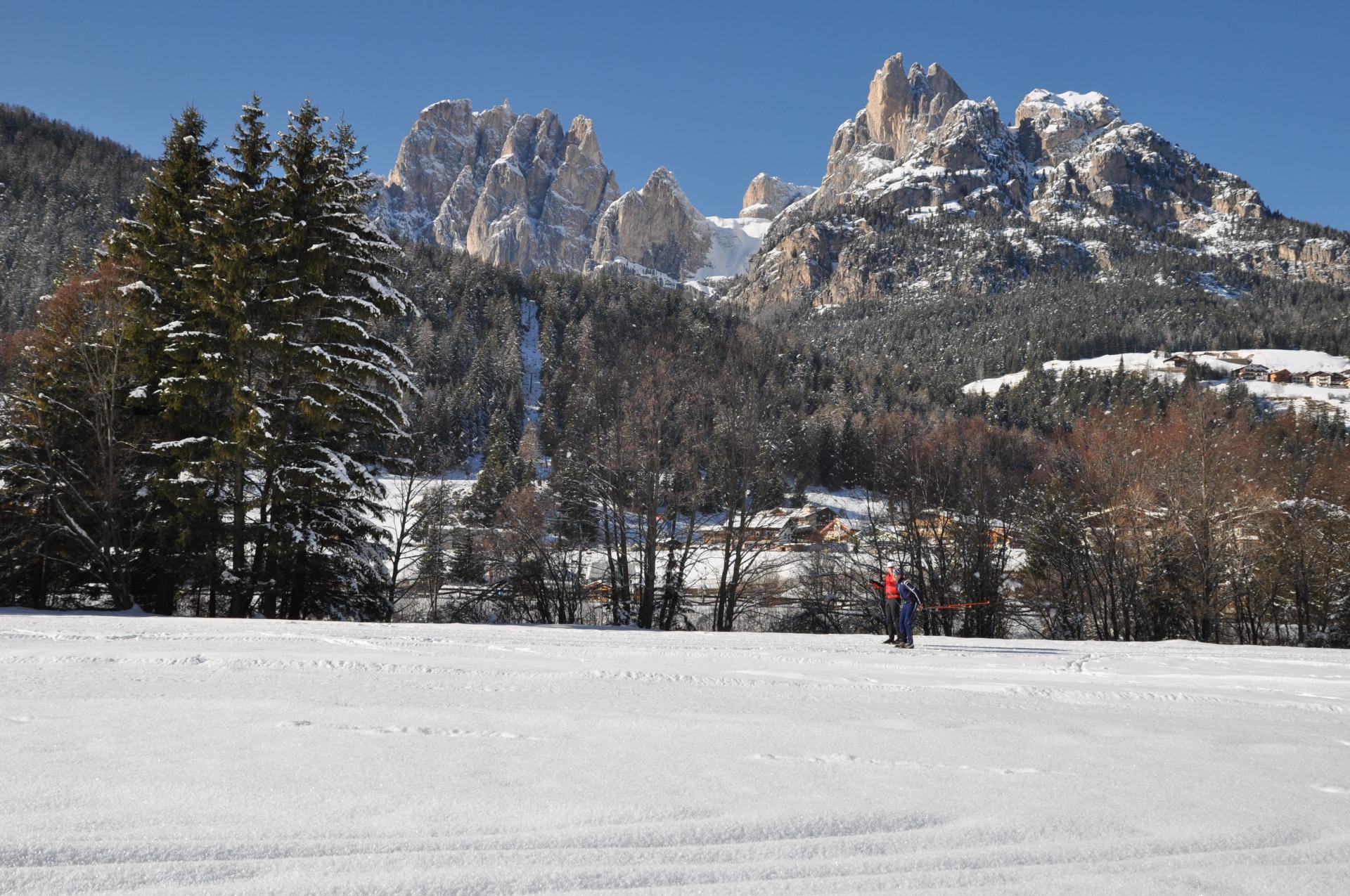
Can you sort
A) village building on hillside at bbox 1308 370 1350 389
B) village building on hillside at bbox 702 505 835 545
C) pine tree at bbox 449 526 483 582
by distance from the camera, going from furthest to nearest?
village building on hillside at bbox 1308 370 1350 389 → pine tree at bbox 449 526 483 582 → village building on hillside at bbox 702 505 835 545

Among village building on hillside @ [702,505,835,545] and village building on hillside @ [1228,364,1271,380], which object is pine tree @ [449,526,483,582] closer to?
village building on hillside @ [702,505,835,545]

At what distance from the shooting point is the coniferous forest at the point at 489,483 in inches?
635

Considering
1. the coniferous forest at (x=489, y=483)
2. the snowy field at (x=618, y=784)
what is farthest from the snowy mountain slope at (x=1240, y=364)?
the snowy field at (x=618, y=784)

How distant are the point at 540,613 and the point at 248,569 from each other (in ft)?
35.0

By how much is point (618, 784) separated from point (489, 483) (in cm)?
3653

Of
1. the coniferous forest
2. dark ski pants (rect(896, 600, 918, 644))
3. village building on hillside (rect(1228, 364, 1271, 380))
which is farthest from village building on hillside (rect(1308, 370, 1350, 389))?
dark ski pants (rect(896, 600, 918, 644))

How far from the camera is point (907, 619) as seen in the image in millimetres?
12617

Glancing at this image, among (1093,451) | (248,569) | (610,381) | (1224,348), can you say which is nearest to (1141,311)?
(1224,348)

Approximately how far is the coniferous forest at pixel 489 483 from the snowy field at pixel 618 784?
10435mm

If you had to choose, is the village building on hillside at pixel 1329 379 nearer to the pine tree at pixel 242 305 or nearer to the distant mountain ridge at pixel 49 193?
the pine tree at pixel 242 305

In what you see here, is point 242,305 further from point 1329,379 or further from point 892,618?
point 1329,379

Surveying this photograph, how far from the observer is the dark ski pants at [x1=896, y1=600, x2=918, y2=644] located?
12594mm

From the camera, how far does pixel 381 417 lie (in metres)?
17.3

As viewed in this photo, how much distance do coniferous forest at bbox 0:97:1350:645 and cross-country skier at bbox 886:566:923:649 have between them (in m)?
10.2
